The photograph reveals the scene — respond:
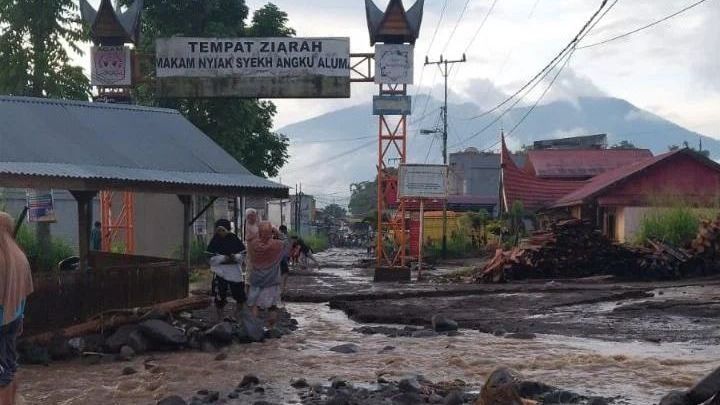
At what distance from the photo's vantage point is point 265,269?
13.3 metres

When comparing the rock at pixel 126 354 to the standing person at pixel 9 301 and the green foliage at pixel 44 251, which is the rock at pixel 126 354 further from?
the green foliage at pixel 44 251

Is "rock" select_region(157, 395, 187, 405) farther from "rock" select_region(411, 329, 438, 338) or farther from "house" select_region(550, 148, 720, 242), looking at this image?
"house" select_region(550, 148, 720, 242)

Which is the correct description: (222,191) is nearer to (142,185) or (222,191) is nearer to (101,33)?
(142,185)

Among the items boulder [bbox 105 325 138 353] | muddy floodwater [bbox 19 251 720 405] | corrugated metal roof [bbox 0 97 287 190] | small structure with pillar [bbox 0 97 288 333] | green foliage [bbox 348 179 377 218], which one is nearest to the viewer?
muddy floodwater [bbox 19 251 720 405]

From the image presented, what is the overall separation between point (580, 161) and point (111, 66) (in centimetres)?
2856

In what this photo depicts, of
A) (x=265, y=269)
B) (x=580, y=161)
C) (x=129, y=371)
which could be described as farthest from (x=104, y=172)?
(x=580, y=161)

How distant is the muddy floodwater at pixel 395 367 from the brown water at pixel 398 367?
0.01m

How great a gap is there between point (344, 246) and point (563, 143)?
1894cm

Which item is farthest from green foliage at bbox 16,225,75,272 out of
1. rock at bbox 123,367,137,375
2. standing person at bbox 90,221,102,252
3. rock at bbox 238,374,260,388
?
rock at bbox 238,374,260,388

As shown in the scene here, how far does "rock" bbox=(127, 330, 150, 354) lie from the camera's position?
11.4 metres

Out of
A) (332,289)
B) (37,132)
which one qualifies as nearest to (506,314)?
(332,289)

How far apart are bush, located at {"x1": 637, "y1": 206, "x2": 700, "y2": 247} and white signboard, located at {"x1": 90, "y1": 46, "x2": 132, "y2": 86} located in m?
14.9

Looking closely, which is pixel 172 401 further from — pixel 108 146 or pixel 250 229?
pixel 250 229

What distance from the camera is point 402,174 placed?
24.6m
